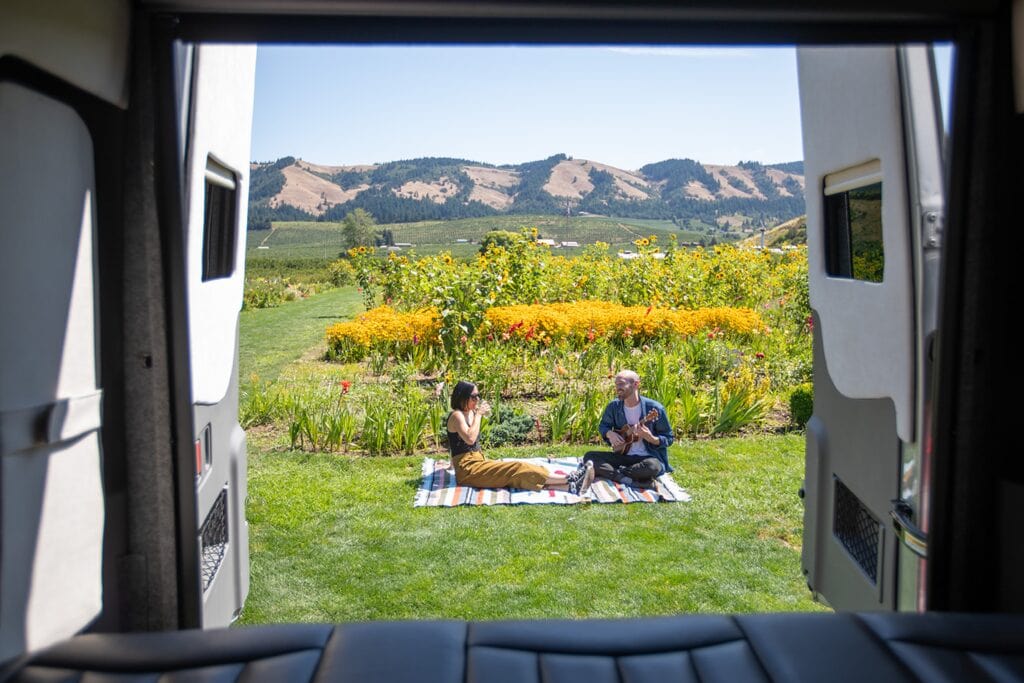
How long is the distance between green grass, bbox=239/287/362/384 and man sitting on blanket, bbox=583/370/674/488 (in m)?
4.20

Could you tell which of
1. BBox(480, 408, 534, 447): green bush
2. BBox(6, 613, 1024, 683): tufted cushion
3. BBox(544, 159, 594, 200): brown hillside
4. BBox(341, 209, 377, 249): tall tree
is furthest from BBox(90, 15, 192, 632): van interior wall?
BBox(544, 159, 594, 200): brown hillside

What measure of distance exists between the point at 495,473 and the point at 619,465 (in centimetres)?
93

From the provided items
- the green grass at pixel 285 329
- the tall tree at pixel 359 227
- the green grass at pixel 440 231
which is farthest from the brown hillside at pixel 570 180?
the green grass at pixel 285 329

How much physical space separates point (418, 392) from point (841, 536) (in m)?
4.58

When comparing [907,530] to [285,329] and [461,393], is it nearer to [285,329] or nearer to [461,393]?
[461,393]

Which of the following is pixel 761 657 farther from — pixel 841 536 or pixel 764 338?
pixel 764 338

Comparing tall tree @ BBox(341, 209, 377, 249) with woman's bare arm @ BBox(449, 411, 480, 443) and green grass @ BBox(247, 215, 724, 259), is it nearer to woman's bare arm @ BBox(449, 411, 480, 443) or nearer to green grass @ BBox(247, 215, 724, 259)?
green grass @ BBox(247, 215, 724, 259)

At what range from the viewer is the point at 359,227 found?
25.2 metres

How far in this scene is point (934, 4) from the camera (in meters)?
2.02

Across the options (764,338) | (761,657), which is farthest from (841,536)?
(764,338)

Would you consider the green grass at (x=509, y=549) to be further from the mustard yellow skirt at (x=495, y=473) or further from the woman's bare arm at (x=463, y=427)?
the woman's bare arm at (x=463, y=427)

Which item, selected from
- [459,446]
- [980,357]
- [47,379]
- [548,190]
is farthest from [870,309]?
A: [548,190]

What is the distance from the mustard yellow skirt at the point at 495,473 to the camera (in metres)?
5.64

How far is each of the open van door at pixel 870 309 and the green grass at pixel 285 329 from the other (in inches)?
260
